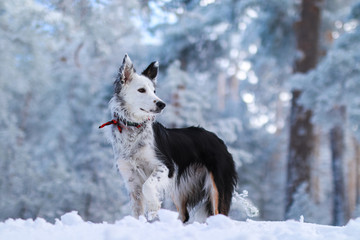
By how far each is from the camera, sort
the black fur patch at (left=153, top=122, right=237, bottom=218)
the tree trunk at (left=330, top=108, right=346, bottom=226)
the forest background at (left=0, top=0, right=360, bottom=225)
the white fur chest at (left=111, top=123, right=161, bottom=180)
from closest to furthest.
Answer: the white fur chest at (left=111, top=123, right=161, bottom=180)
the black fur patch at (left=153, top=122, right=237, bottom=218)
the forest background at (left=0, top=0, right=360, bottom=225)
the tree trunk at (left=330, top=108, right=346, bottom=226)

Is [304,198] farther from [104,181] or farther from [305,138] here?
[104,181]

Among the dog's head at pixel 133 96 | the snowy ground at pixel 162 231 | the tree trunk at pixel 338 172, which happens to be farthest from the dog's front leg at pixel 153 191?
the tree trunk at pixel 338 172

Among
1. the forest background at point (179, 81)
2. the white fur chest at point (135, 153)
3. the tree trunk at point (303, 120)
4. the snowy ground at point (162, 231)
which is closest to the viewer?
the snowy ground at point (162, 231)

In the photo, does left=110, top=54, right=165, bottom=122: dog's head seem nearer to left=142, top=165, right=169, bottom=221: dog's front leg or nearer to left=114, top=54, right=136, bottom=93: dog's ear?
left=114, top=54, right=136, bottom=93: dog's ear

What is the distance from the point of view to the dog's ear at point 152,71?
17.1 feet

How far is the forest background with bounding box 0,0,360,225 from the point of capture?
11227mm

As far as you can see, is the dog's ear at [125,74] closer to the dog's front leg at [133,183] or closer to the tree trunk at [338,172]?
the dog's front leg at [133,183]

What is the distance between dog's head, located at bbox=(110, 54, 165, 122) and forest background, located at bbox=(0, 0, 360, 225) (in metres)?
6.70

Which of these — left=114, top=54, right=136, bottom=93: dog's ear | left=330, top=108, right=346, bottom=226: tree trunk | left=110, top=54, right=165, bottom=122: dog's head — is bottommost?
left=330, top=108, right=346, bottom=226: tree trunk

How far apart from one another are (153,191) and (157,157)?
1.53 ft

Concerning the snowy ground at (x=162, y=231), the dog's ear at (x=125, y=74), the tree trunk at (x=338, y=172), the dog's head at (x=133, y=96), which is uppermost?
the dog's ear at (x=125, y=74)

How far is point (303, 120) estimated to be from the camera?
12.3 metres

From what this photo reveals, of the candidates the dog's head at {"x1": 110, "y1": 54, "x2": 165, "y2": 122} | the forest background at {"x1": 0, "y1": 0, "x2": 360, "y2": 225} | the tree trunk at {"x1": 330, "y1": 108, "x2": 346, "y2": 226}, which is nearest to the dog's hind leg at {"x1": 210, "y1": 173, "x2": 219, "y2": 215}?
the dog's head at {"x1": 110, "y1": 54, "x2": 165, "y2": 122}

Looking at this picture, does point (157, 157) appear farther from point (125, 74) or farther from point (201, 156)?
point (125, 74)
